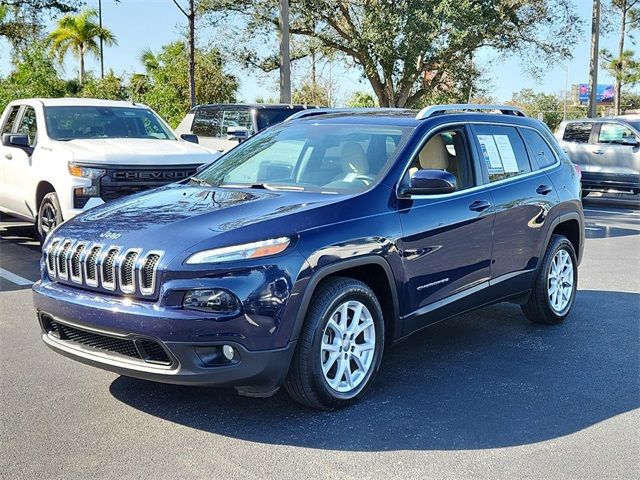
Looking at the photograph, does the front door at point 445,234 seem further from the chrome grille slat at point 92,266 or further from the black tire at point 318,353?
the chrome grille slat at point 92,266

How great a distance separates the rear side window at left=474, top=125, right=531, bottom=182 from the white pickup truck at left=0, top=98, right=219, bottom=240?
4.02 m

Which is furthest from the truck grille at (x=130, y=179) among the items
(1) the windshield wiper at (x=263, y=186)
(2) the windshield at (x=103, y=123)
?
(1) the windshield wiper at (x=263, y=186)

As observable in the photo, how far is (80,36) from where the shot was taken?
42.3 metres

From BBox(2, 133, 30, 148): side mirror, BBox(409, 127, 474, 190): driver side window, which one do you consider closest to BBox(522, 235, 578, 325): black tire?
BBox(409, 127, 474, 190): driver side window

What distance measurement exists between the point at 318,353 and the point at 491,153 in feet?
7.68

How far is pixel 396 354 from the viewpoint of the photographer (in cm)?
520

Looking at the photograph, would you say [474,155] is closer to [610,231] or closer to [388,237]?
[388,237]

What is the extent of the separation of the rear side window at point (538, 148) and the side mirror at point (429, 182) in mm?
1746

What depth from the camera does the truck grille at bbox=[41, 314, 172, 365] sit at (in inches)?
146

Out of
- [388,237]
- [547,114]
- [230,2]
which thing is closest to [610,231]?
[388,237]

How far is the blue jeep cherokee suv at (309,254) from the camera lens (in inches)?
144

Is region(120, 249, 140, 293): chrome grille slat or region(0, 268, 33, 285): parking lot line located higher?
region(120, 249, 140, 293): chrome grille slat

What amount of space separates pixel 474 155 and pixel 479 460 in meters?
2.41

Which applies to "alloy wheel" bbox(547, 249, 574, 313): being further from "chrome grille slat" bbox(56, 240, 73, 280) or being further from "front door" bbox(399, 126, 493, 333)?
"chrome grille slat" bbox(56, 240, 73, 280)
